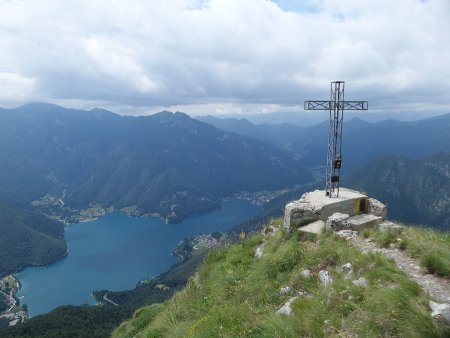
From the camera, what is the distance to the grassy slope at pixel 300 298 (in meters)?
6.85

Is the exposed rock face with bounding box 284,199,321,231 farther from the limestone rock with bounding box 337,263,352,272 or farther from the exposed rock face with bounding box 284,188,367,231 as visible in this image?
the limestone rock with bounding box 337,263,352,272

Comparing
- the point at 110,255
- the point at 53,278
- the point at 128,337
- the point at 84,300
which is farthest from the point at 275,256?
the point at 110,255

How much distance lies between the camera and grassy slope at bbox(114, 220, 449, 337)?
22.5 feet

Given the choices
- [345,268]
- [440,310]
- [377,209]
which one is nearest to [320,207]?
[377,209]

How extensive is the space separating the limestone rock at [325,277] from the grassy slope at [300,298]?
154 millimetres

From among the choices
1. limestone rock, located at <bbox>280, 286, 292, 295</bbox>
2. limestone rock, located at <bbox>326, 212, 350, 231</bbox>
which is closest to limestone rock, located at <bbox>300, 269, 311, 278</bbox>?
limestone rock, located at <bbox>280, 286, 292, 295</bbox>

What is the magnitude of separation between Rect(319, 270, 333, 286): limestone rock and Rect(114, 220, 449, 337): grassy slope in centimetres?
15

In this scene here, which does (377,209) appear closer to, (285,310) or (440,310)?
(285,310)

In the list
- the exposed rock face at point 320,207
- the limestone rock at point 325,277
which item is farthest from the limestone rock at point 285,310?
the exposed rock face at point 320,207

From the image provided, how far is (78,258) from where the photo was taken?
643 ft

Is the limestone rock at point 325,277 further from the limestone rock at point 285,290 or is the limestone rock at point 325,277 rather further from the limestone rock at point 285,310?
the limestone rock at point 285,310

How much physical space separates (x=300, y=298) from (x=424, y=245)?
4148 mm

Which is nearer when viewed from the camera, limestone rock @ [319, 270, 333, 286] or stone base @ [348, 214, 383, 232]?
limestone rock @ [319, 270, 333, 286]

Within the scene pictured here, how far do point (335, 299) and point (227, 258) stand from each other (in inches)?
325
